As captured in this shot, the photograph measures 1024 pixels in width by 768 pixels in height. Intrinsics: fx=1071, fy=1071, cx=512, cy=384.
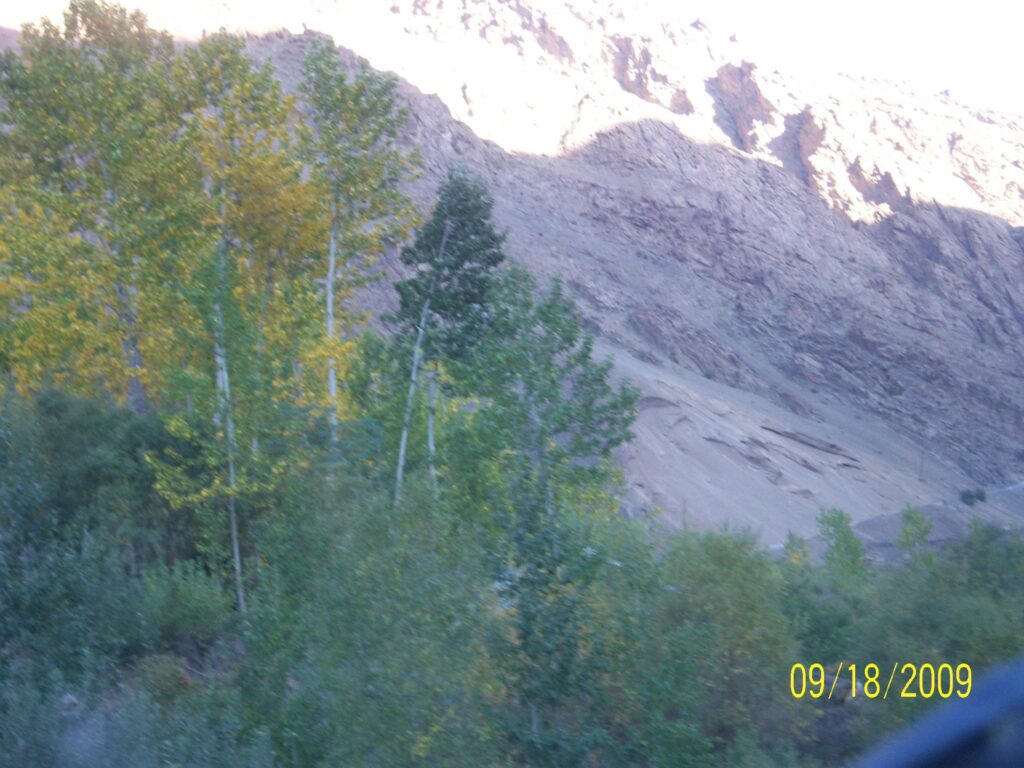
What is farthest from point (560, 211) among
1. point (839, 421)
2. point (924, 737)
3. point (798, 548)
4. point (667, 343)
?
point (924, 737)

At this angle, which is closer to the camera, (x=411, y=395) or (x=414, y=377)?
(x=411, y=395)

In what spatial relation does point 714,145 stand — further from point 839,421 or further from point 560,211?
point 839,421

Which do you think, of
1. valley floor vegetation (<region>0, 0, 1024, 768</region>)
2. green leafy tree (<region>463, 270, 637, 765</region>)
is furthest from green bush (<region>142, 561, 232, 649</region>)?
green leafy tree (<region>463, 270, 637, 765</region>)

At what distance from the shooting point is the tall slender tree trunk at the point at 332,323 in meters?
16.8

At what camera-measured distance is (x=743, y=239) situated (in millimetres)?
79312

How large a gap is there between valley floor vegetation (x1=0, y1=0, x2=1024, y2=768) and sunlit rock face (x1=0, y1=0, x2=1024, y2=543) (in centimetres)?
3049

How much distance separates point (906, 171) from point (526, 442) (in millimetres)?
87097

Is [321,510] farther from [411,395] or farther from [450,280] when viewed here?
[450,280]

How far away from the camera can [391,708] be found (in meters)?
8.94

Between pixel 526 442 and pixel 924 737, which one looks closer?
pixel 924 737
